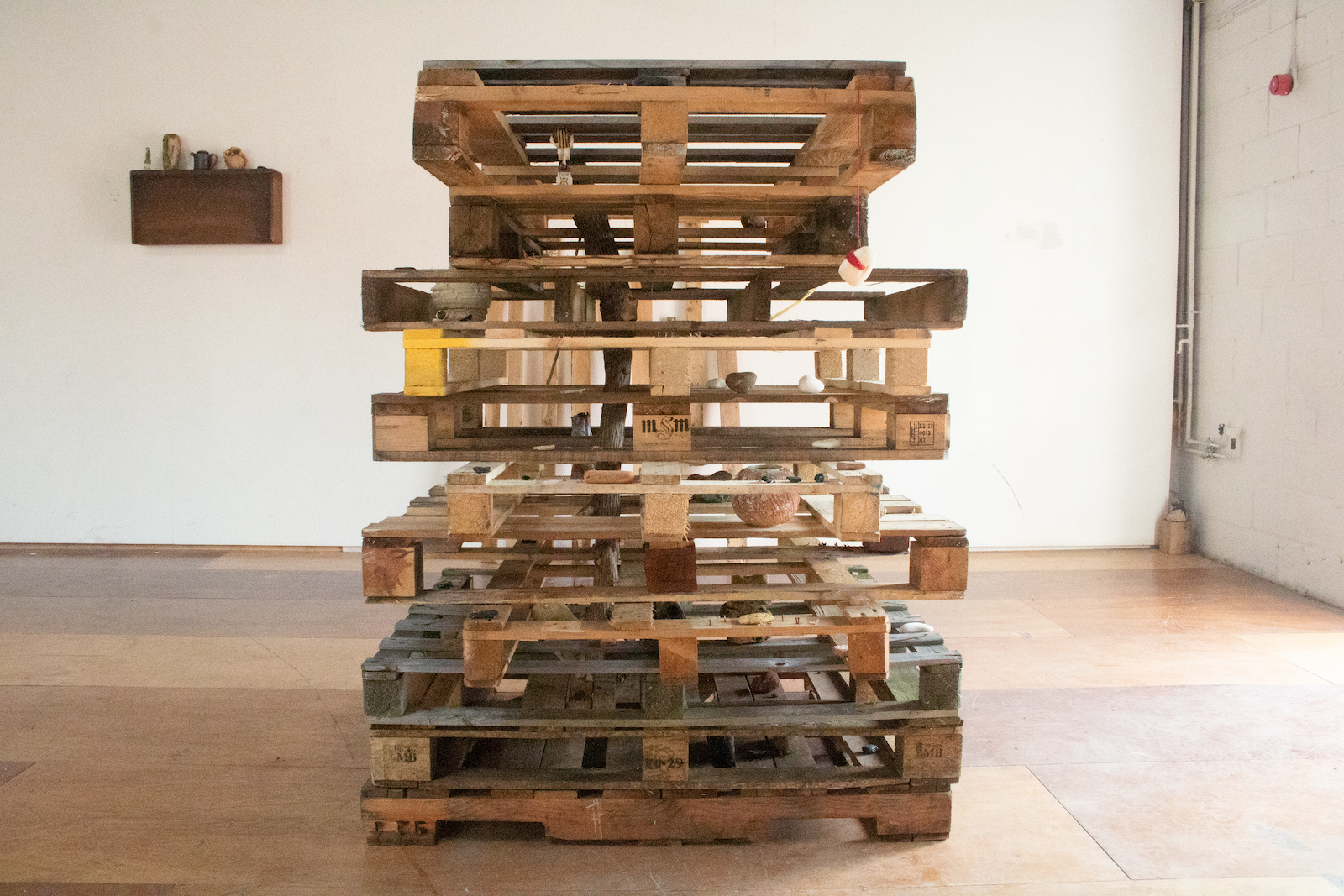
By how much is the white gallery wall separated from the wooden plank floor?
1237mm

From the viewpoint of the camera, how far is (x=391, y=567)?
2.62 meters

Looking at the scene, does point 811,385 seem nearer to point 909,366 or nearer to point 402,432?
point 909,366

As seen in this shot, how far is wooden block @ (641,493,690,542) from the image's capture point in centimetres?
246

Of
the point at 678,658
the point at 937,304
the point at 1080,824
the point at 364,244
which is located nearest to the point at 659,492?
the point at 678,658

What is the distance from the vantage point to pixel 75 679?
12.6ft

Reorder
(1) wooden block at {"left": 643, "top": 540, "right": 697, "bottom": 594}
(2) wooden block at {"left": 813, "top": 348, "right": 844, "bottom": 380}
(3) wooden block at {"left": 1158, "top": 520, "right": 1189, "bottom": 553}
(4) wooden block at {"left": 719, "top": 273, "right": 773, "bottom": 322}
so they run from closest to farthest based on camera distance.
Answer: (1) wooden block at {"left": 643, "top": 540, "right": 697, "bottom": 594} < (4) wooden block at {"left": 719, "top": 273, "right": 773, "bottom": 322} < (2) wooden block at {"left": 813, "top": 348, "right": 844, "bottom": 380} < (3) wooden block at {"left": 1158, "top": 520, "right": 1189, "bottom": 553}

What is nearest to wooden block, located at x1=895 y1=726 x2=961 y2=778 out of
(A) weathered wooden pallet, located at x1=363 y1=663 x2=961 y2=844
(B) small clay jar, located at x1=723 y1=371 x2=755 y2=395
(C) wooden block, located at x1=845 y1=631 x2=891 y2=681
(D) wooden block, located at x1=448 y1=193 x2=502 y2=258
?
(A) weathered wooden pallet, located at x1=363 y1=663 x2=961 y2=844

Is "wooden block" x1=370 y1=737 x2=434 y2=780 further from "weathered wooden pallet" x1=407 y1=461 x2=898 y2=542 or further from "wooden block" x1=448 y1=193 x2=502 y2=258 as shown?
"wooden block" x1=448 y1=193 x2=502 y2=258

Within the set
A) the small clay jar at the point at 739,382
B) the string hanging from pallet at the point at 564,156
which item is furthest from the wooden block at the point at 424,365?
the small clay jar at the point at 739,382

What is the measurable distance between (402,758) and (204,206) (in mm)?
4837

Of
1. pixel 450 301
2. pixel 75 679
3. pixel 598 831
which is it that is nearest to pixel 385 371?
pixel 75 679

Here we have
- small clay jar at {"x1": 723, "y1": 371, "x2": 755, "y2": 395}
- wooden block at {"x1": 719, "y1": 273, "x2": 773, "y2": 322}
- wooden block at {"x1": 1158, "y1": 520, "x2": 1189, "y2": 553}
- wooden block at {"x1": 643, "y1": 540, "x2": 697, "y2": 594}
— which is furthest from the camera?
wooden block at {"x1": 1158, "y1": 520, "x2": 1189, "y2": 553}

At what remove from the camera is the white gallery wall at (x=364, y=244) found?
6.07 m

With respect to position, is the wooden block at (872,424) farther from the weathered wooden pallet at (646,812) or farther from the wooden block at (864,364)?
the weathered wooden pallet at (646,812)
